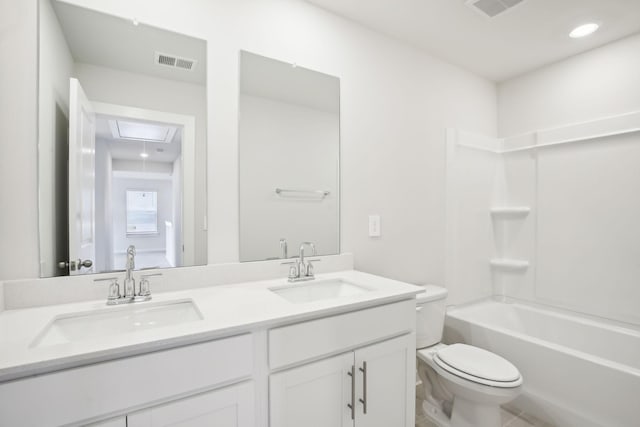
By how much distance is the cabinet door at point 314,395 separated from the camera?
1027mm

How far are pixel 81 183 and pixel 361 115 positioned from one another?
1498 mm

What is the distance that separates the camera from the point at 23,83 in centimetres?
111

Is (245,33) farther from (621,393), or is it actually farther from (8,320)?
(621,393)

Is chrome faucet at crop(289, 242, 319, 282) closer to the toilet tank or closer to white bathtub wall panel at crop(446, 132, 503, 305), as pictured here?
the toilet tank

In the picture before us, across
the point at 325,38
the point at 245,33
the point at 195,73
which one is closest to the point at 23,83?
the point at 195,73

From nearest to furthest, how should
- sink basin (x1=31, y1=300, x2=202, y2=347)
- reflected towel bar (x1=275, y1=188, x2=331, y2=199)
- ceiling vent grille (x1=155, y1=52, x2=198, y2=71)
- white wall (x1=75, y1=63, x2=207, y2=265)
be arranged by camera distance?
sink basin (x1=31, y1=300, x2=202, y2=347) < white wall (x1=75, y1=63, x2=207, y2=265) < ceiling vent grille (x1=155, y1=52, x2=198, y2=71) < reflected towel bar (x1=275, y1=188, x2=331, y2=199)

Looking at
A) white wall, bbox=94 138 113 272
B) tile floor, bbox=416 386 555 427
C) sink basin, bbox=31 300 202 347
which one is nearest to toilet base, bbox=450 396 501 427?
tile floor, bbox=416 386 555 427

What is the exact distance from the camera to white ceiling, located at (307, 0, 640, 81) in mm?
1771

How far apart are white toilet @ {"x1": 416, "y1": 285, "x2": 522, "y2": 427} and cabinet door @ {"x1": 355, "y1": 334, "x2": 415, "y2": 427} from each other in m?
0.34

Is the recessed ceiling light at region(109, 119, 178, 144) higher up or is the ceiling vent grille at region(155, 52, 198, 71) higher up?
the ceiling vent grille at region(155, 52, 198, 71)

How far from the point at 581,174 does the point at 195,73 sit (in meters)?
2.69

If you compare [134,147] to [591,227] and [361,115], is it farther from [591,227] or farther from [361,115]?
[591,227]

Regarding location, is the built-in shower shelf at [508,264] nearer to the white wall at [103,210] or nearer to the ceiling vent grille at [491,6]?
the ceiling vent grille at [491,6]

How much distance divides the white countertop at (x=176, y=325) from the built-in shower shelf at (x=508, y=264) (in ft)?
5.58
